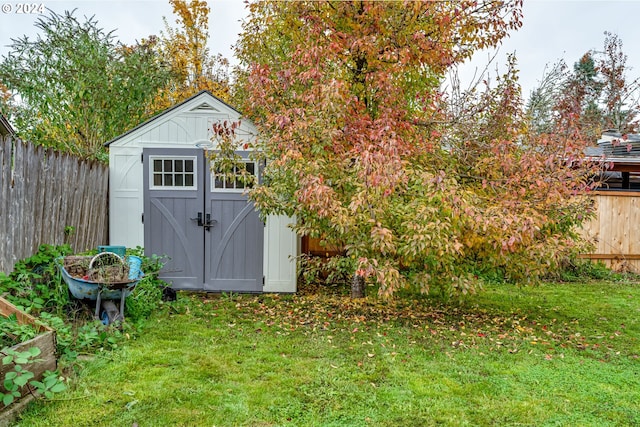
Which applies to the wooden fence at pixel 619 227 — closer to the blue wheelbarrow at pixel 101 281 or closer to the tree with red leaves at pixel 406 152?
the tree with red leaves at pixel 406 152

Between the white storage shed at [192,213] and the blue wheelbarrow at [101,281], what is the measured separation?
1.64 meters

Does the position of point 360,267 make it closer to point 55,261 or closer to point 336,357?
point 336,357

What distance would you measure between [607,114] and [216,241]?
665 inches

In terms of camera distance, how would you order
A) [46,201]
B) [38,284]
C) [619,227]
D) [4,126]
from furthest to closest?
[619,227], [4,126], [46,201], [38,284]

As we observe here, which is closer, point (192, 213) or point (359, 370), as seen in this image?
point (359, 370)

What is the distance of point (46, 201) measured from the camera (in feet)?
14.8

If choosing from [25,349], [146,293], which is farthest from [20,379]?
[146,293]

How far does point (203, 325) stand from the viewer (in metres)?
4.30

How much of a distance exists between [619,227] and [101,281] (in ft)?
27.3

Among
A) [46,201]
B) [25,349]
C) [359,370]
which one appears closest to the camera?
[25,349]

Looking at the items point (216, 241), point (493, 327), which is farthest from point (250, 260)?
point (493, 327)

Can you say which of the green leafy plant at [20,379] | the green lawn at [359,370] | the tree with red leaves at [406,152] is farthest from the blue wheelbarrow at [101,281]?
the tree with red leaves at [406,152]

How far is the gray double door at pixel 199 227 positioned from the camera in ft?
19.1
